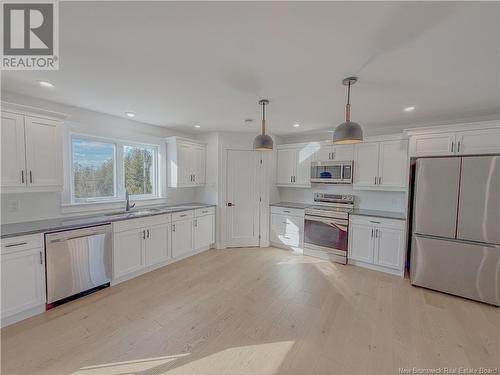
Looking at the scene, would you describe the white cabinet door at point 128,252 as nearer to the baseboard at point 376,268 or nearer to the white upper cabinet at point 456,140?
the baseboard at point 376,268

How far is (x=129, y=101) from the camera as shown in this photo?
285 centimetres

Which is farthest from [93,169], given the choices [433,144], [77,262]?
[433,144]

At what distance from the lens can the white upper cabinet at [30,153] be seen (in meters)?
Answer: 2.31

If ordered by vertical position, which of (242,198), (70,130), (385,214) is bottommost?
(385,214)

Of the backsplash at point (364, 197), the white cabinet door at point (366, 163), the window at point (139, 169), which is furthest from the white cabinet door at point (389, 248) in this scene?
the window at point (139, 169)

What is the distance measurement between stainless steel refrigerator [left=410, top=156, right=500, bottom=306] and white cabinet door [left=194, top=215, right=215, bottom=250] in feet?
11.6

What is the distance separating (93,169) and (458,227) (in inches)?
Result: 212

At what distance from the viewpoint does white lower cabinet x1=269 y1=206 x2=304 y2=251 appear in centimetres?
447

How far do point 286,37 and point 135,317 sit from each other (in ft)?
10.0

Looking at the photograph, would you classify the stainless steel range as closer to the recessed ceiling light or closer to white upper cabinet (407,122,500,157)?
white upper cabinet (407,122,500,157)

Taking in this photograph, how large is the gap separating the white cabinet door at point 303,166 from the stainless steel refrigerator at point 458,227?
1.89 m

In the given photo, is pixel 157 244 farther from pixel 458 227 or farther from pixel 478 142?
pixel 478 142

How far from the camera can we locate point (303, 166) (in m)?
4.69

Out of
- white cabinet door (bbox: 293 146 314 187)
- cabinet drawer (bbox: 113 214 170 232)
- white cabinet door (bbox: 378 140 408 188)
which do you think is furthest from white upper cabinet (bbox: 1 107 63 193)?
white cabinet door (bbox: 378 140 408 188)
